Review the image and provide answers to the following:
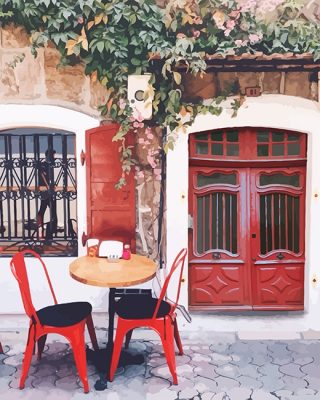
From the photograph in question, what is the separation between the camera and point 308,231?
6.50 meters

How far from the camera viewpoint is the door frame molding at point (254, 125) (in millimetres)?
6328

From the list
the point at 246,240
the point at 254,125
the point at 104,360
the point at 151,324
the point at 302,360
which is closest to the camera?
the point at 151,324

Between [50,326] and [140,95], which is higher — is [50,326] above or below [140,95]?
below

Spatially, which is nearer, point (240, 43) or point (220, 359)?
point (220, 359)

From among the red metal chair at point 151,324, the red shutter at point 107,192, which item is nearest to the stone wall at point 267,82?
the red shutter at point 107,192

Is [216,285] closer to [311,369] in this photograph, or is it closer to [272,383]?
[311,369]

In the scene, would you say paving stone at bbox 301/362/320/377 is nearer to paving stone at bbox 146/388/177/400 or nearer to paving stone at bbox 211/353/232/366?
paving stone at bbox 211/353/232/366

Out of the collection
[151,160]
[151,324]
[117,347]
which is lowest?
[117,347]

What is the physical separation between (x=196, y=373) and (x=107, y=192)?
2.31 m

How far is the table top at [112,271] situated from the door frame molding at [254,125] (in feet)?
2.64

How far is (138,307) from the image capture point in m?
5.22

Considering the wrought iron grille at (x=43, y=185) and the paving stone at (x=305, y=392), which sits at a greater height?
the wrought iron grille at (x=43, y=185)

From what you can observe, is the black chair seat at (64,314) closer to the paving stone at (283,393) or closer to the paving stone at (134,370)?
the paving stone at (134,370)

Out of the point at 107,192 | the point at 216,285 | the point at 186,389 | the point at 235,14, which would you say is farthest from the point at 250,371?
the point at 235,14
